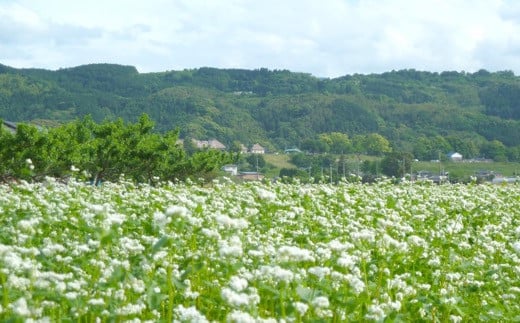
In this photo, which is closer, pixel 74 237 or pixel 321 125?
pixel 74 237

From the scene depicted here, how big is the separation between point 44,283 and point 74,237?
3558mm

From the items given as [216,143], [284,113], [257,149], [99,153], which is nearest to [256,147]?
[257,149]

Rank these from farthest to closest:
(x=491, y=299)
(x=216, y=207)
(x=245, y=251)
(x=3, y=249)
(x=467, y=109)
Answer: (x=467, y=109) → (x=216, y=207) → (x=245, y=251) → (x=491, y=299) → (x=3, y=249)

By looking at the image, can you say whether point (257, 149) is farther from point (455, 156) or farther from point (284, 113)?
point (455, 156)

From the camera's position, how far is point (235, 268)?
5.73m

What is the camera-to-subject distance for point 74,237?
28.1 ft

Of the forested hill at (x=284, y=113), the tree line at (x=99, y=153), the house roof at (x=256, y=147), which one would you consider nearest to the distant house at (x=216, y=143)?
the forested hill at (x=284, y=113)

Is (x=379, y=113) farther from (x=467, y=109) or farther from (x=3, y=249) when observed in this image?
(x=3, y=249)

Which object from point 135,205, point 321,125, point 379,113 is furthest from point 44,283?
point 379,113

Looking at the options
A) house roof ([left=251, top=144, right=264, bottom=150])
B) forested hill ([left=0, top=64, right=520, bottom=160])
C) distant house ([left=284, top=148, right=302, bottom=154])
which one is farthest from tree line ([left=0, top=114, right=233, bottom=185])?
forested hill ([left=0, top=64, right=520, bottom=160])

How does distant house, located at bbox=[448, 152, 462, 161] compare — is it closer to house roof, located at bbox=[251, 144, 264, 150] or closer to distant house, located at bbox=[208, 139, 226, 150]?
house roof, located at bbox=[251, 144, 264, 150]

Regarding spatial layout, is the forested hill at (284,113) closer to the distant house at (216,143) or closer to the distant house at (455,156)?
the distant house at (216,143)

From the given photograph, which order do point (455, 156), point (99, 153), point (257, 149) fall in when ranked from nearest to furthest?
1. point (99, 153)
2. point (455, 156)
3. point (257, 149)

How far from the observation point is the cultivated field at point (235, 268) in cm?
506
